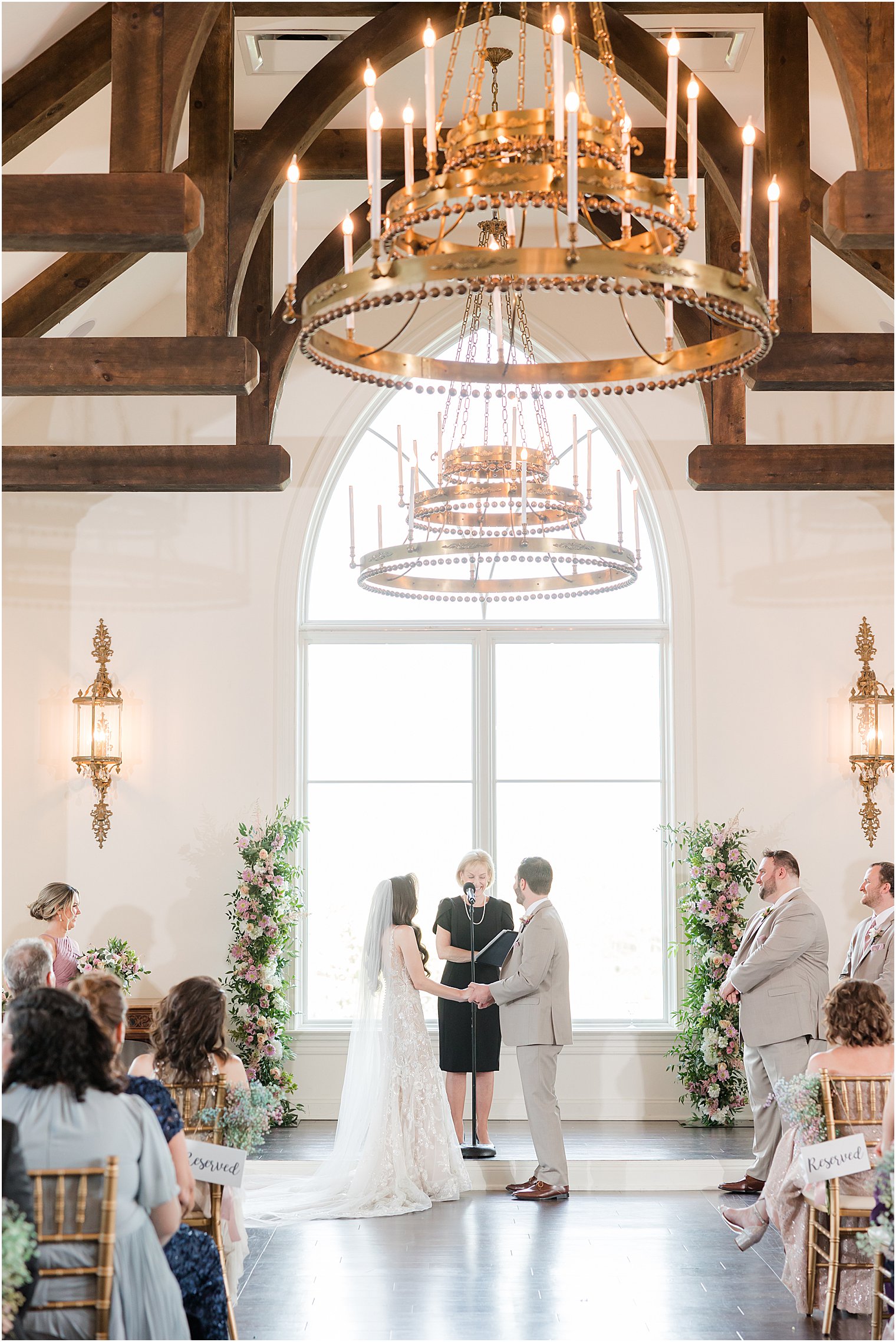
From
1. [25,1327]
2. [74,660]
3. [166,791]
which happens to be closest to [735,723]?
[166,791]

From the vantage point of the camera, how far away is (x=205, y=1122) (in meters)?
4.27

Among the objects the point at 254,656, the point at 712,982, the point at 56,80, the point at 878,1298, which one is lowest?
the point at 878,1298

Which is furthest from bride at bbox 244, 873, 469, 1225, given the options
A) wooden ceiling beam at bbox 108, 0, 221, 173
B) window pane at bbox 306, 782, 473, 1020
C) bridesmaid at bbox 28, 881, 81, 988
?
wooden ceiling beam at bbox 108, 0, 221, 173

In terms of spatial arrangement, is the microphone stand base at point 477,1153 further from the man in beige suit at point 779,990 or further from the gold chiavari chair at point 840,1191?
the gold chiavari chair at point 840,1191

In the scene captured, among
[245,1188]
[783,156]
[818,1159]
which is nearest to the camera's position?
[818,1159]

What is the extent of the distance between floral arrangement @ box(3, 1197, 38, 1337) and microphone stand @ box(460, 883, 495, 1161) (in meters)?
4.54

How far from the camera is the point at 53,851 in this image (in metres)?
9.27

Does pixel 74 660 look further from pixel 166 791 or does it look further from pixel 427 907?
pixel 427 907

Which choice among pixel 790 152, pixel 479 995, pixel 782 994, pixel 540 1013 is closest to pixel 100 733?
pixel 479 995

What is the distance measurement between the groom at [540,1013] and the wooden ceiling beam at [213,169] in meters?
3.10

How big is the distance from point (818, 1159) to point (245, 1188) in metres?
3.68

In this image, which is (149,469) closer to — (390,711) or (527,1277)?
(390,711)

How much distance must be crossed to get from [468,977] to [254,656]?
2.89 meters


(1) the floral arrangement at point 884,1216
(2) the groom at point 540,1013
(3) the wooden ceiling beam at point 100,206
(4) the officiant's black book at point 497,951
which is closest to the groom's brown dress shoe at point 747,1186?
(2) the groom at point 540,1013
